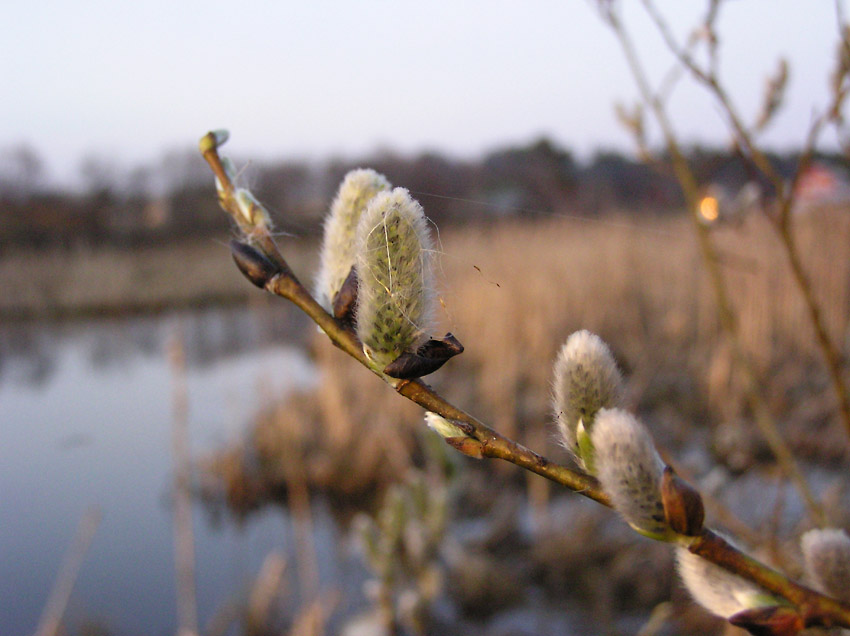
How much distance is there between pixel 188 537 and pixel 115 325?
6923 mm

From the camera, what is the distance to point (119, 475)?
425 cm

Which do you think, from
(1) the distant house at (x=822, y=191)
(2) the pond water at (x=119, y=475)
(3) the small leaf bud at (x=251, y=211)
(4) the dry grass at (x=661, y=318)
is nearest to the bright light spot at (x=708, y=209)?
(3) the small leaf bud at (x=251, y=211)

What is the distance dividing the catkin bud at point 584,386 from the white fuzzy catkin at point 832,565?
0.55ft

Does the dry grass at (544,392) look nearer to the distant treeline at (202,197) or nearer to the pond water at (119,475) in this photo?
the pond water at (119,475)

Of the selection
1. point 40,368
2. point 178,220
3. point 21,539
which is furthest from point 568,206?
point 21,539

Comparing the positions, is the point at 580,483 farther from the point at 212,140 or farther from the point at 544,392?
the point at 544,392

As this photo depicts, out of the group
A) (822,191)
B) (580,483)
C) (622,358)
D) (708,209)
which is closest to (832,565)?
(580,483)

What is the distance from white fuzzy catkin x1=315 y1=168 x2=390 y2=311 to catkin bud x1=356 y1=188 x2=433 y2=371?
7 cm

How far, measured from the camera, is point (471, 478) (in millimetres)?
4008

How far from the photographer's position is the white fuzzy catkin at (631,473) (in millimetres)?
390

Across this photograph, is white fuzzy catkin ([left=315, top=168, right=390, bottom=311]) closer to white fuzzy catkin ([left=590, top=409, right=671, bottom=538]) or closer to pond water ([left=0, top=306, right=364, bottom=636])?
white fuzzy catkin ([left=590, top=409, right=671, bottom=538])

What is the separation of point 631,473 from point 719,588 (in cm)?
12

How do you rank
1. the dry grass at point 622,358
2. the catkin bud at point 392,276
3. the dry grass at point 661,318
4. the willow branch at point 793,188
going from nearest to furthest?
the catkin bud at point 392,276
the willow branch at point 793,188
the dry grass at point 622,358
the dry grass at point 661,318

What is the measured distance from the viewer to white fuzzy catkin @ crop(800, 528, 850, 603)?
432 mm
